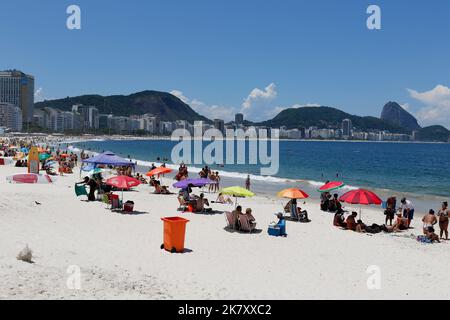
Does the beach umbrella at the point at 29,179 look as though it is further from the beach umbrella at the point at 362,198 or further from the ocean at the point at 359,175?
the beach umbrella at the point at 362,198

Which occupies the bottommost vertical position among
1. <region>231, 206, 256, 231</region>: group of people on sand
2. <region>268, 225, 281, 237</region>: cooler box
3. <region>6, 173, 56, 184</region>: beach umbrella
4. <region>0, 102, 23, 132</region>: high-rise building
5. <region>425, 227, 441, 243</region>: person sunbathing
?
<region>425, 227, 441, 243</region>: person sunbathing

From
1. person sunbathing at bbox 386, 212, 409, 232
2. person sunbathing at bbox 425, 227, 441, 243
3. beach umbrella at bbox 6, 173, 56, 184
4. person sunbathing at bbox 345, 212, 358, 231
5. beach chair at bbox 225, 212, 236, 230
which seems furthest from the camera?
beach umbrella at bbox 6, 173, 56, 184

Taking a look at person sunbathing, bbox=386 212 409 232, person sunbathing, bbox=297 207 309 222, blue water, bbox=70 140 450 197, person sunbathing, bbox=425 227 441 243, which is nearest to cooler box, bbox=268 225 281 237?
person sunbathing, bbox=297 207 309 222

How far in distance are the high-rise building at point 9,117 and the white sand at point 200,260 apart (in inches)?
7595

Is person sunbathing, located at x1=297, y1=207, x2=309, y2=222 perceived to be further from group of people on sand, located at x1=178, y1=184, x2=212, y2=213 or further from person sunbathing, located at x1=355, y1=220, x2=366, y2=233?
group of people on sand, located at x1=178, y1=184, x2=212, y2=213

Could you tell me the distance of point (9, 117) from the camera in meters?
191

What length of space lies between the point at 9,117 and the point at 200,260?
206 meters

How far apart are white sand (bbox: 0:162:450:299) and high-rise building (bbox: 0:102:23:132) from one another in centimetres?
19292

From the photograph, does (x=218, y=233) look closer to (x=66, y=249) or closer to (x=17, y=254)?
(x=66, y=249)

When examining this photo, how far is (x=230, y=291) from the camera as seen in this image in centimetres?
719

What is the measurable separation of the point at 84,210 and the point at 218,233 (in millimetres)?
5119

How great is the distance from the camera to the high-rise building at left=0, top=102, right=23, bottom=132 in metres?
188

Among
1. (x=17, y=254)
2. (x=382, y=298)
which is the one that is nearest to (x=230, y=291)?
(x=382, y=298)

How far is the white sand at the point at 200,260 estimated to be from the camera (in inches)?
273
